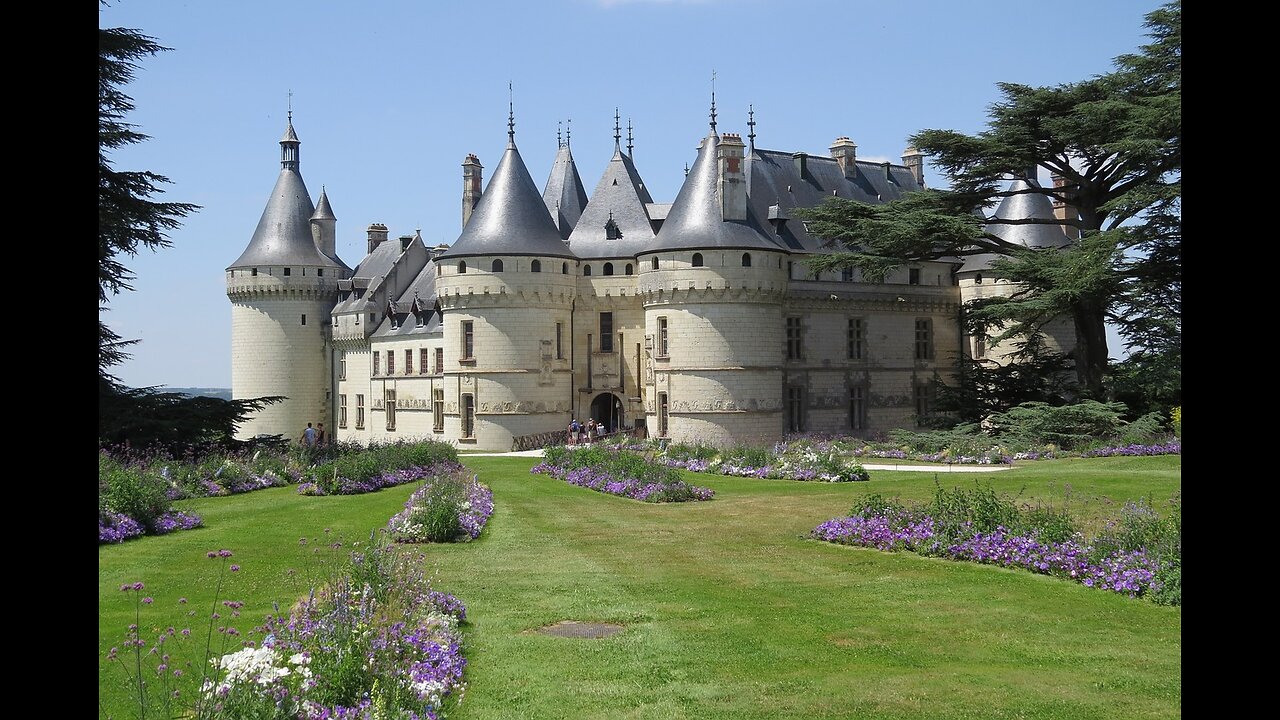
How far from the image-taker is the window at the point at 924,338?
48.8 meters

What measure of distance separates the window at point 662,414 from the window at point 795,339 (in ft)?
19.6

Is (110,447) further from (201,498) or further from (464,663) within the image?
(464,663)

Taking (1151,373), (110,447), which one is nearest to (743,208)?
(1151,373)

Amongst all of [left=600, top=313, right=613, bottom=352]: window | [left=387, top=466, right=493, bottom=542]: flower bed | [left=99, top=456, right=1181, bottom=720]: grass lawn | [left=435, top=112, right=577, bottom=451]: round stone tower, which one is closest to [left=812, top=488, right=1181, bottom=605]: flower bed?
[left=99, top=456, right=1181, bottom=720]: grass lawn

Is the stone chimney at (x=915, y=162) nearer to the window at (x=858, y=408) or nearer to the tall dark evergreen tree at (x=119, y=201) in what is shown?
the window at (x=858, y=408)

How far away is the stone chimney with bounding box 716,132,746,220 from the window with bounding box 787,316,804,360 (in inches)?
212

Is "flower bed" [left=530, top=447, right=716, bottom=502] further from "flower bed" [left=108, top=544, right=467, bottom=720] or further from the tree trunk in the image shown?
the tree trunk

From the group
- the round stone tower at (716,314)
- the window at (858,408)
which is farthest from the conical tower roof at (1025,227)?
the round stone tower at (716,314)

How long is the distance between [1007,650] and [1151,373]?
85.5 feet

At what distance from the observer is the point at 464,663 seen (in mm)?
8961

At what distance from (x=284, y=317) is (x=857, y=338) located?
2979cm

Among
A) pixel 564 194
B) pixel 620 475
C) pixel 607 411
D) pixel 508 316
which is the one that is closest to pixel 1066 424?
pixel 620 475

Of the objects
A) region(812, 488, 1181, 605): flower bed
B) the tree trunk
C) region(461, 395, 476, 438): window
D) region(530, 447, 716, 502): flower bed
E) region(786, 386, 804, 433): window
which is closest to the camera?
region(812, 488, 1181, 605): flower bed

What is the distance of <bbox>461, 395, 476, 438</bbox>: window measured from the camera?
4384cm
